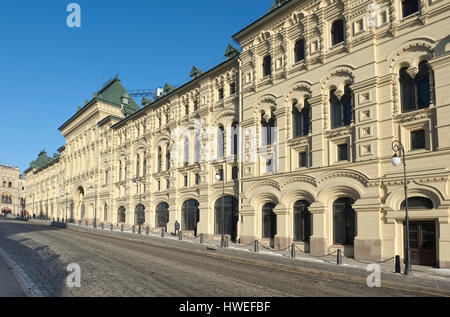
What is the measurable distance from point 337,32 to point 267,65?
672 cm

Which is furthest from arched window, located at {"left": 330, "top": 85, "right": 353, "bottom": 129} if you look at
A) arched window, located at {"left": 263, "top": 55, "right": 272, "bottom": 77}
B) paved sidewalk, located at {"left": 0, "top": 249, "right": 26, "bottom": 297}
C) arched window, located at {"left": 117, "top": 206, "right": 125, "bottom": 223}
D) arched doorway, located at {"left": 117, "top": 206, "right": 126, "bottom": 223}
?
arched window, located at {"left": 117, "top": 206, "right": 125, "bottom": 223}

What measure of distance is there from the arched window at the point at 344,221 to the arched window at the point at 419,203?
10.7 ft

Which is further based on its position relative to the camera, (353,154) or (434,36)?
(353,154)

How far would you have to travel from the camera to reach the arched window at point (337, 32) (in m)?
23.5

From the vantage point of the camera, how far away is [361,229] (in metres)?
20.3

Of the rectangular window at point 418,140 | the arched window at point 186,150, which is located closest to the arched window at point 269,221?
the rectangular window at point 418,140

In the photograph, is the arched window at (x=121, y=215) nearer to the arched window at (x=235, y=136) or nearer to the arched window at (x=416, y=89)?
the arched window at (x=235, y=136)

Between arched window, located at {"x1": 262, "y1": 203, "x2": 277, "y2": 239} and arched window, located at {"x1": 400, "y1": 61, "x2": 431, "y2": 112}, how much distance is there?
467 inches

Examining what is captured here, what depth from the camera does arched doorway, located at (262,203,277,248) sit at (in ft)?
87.6

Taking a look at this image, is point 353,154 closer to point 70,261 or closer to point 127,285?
point 127,285

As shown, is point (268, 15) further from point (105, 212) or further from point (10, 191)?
point (10, 191)

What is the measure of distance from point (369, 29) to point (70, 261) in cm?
2160

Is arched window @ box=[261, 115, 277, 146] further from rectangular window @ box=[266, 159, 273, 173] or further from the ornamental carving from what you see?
the ornamental carving
